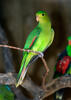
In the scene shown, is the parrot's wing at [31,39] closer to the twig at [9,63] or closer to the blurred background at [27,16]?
the twig at [9,63]

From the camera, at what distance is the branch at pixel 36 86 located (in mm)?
980

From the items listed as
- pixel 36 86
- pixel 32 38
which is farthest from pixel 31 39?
pixel 36 86

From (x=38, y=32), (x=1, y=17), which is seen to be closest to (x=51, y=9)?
(x=1, y=17)

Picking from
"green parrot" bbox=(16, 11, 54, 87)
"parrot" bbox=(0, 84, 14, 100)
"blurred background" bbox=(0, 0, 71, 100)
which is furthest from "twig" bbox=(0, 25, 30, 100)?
"blurred background" bbox=(0, 0, 71, 100)

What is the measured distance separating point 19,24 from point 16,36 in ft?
0.38

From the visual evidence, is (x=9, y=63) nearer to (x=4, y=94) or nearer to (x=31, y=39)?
(x=4, y=94)

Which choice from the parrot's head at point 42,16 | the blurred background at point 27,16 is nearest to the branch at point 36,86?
A: the parrot's head at point 42,16

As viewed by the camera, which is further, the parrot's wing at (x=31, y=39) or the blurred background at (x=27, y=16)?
the blurred background at (x=27, y=16)

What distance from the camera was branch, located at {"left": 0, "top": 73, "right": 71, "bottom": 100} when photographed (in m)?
0.98

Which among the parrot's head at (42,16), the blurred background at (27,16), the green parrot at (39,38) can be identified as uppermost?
the parrot's head at (42,16)

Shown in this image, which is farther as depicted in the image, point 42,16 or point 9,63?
point 9,63

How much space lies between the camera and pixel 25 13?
2.03 metres

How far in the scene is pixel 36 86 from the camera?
3.53 ft

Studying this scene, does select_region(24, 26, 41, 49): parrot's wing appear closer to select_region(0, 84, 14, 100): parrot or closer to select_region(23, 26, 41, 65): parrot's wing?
select_region(23, 26, 41, 65): parrot's wing
